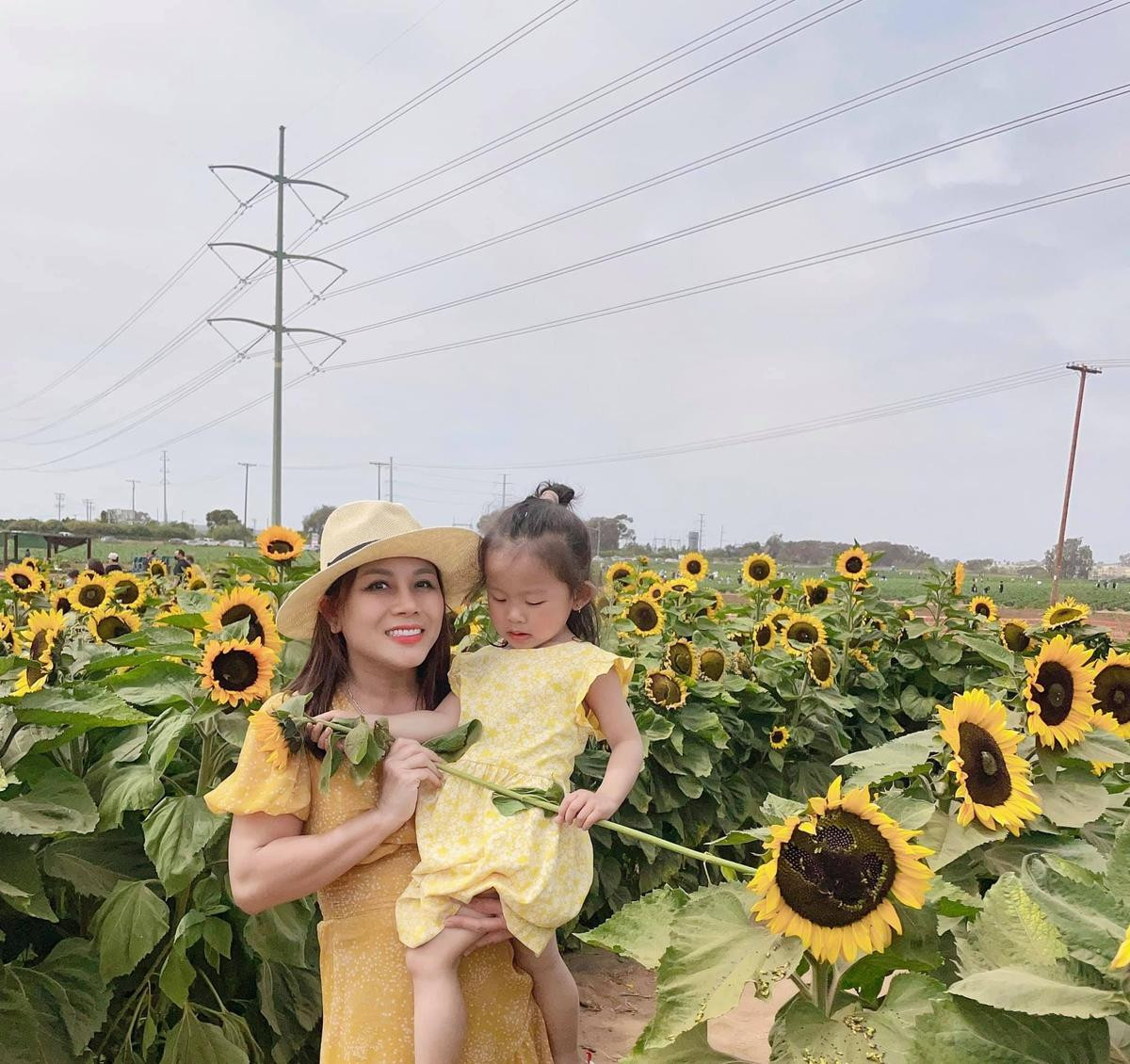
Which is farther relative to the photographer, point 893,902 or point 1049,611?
point 1049,611

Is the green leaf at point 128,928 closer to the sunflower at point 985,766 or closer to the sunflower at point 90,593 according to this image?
the sunflower at point 985,766

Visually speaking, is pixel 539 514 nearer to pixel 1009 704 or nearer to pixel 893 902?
pixel 893 902

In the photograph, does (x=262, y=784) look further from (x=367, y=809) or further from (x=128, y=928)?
(x=128, y=928)

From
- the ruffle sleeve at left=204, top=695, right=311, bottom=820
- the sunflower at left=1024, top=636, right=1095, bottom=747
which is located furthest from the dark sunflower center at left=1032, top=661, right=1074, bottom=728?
the ruffle sleeve at left=204, top=695, right=311, bottom=820

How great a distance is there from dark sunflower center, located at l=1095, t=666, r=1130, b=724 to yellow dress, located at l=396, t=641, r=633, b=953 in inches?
43.9

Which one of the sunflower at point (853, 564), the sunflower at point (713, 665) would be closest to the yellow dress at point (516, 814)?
the sunflower at point (713, 665)

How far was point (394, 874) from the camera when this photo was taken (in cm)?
177

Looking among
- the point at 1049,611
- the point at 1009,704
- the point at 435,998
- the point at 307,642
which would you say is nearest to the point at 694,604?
the point at 1049,611

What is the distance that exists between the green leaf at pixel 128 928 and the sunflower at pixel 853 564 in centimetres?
422

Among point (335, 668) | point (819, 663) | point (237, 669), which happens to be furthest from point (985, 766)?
point (819, 663)

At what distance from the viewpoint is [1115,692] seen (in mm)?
2258

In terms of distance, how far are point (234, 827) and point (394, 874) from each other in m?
0.29

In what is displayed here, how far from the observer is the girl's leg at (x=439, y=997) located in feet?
5.39

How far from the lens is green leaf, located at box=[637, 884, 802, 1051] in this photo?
4.19 ft
